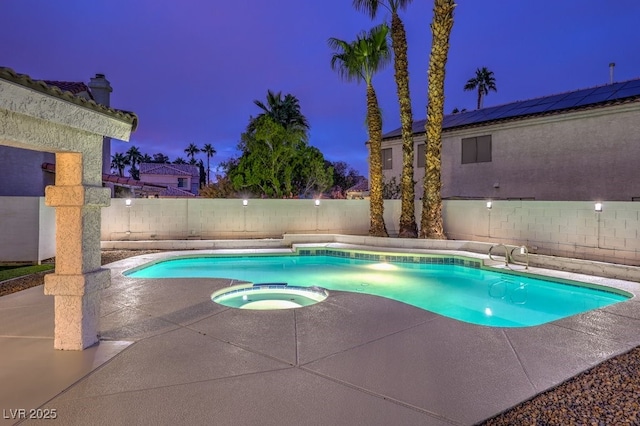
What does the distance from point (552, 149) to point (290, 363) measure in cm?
1578

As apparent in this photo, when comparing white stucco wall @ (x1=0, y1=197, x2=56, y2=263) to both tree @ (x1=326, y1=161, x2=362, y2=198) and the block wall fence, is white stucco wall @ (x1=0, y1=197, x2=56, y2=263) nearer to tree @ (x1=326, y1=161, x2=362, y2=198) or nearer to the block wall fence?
the block wall fence

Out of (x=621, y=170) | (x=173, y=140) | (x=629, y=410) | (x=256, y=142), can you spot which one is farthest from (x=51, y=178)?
(x=173, y=140)

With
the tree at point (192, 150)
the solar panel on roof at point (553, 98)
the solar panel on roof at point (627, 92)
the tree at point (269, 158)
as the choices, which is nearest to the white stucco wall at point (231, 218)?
the solar panel on roof at point (553, 98)

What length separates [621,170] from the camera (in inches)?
528

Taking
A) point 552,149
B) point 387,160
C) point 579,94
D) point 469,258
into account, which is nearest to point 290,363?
point 469,258

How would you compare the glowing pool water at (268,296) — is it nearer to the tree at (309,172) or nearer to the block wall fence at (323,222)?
the block wall fence at (323,222)

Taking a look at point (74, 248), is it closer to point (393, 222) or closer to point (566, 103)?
point (393, 222)

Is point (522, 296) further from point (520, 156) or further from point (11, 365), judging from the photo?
point (520, 156)

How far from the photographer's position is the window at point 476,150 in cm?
1773

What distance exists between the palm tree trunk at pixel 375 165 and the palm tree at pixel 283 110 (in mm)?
17275

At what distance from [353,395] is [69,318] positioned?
9.82 feet

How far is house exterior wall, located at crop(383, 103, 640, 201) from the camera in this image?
13398mm

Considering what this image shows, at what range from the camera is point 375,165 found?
1530cm

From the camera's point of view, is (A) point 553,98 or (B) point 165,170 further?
(B) point 165,170
